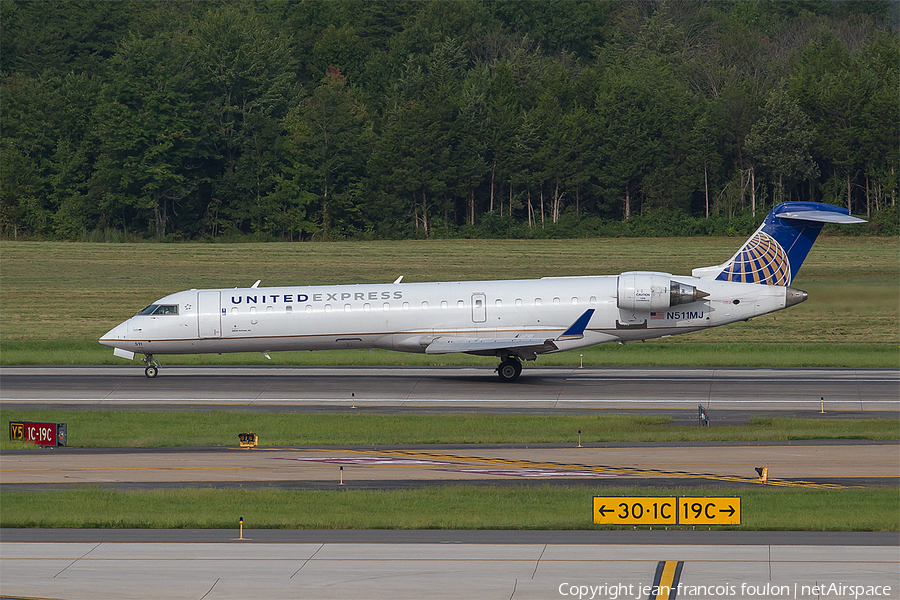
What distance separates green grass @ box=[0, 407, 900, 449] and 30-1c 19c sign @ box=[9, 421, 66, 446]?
1.26ft

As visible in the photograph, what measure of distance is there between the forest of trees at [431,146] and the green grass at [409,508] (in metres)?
69.4

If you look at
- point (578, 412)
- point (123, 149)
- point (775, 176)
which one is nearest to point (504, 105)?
point (775, 176)

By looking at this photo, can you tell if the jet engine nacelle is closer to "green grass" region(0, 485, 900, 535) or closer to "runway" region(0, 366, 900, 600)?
"runway" region(0, 366, 900, 600)

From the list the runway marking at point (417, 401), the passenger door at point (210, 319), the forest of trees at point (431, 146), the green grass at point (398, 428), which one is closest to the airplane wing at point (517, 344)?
the runway marking at point (417, 401)

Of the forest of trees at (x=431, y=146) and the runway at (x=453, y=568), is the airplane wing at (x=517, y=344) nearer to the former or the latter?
the runway at (x=453, y=568)

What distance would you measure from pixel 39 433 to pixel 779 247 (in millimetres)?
28025

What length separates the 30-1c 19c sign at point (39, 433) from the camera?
30.6m

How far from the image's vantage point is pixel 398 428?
107 feet

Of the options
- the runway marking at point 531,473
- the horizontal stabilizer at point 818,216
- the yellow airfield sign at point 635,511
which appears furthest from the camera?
the horizontal stabilizer at point 818,216

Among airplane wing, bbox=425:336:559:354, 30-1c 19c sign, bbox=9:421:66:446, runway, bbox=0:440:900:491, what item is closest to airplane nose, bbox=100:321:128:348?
30-1c 19c sign, bbox=9:421:66:446

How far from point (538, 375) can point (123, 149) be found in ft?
213

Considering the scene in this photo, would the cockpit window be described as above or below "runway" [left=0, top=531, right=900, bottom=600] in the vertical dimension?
above

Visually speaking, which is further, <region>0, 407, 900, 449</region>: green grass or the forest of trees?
the forest of trees

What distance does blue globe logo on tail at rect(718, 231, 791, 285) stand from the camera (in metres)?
41.6
